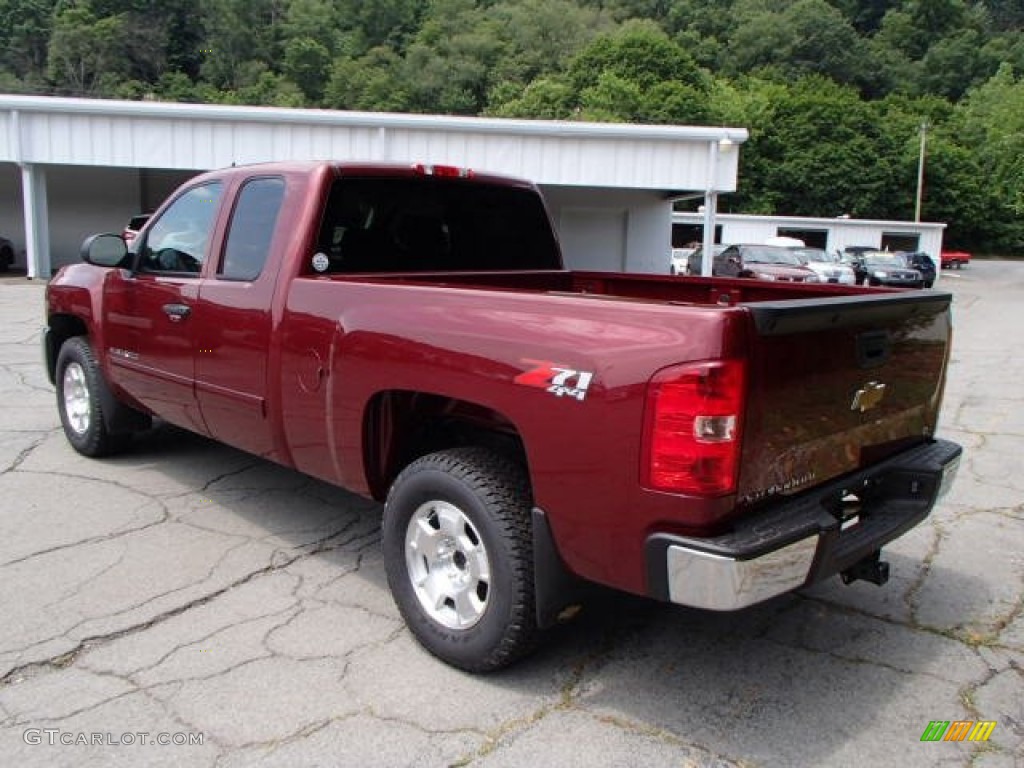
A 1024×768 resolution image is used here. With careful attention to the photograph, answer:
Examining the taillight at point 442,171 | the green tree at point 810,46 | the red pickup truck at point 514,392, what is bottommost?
the red pickup truck at point 514,392

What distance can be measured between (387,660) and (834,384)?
6.42 ft

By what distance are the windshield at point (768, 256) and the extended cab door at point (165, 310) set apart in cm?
2166

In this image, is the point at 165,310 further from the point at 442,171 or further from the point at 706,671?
the point at 706,671

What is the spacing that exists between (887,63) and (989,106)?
856 inches

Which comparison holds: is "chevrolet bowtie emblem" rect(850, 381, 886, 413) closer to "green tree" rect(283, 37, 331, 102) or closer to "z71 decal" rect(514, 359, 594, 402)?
"z71 decal" rect(514, 359, 594, 402)

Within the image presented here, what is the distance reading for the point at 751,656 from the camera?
139 inches

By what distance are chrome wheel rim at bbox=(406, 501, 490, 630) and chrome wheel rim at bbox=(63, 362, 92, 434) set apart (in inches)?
137

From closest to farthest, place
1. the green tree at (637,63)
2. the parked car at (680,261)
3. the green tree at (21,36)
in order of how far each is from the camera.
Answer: the parked car at (680,261), the green tree at (637,63), the green tree at (21,36)

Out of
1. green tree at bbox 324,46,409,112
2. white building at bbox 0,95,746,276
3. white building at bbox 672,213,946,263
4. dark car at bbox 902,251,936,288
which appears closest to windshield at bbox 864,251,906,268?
dark car at bbox 902,251,936,288

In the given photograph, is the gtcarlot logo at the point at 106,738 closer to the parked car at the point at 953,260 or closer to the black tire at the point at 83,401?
the black tire at the point at 83,401

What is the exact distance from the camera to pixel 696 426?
2570 millimetres

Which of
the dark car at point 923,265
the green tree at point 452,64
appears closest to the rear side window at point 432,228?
the dark car at point 923,265

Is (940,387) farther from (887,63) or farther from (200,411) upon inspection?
(887,63)

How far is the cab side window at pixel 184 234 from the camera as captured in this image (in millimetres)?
4715
